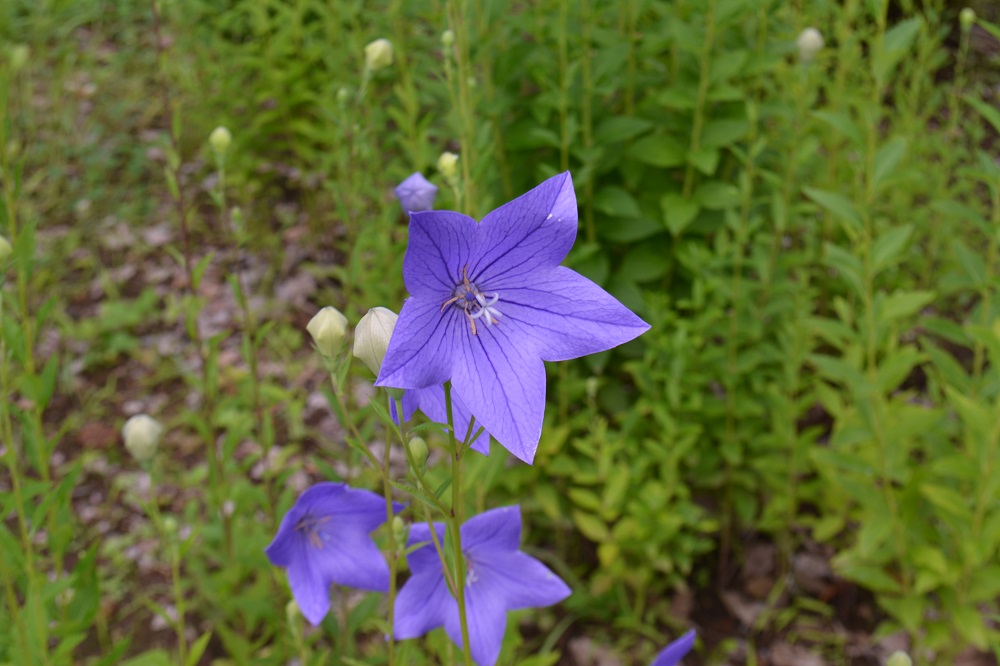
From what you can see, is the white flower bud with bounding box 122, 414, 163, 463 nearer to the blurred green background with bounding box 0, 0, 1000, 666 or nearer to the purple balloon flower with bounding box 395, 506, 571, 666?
the blurred green background with bounding box 0, 0, 1000, 666

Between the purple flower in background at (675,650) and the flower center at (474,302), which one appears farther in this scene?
the purple flower in background at (675,650)

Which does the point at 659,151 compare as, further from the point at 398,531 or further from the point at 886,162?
the point at 398,531

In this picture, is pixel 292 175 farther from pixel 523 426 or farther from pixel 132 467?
pixel 523 426

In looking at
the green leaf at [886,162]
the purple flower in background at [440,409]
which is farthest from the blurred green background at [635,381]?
the purple flower in background at [440,409]

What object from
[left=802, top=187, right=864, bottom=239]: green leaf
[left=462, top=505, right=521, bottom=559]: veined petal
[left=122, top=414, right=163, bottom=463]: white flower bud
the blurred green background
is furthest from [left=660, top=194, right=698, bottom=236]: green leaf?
[left=122, top=414, right=163, bottom=463]: white flower bud

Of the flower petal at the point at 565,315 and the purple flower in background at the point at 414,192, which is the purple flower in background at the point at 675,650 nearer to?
the flower petal at the point at 565,315

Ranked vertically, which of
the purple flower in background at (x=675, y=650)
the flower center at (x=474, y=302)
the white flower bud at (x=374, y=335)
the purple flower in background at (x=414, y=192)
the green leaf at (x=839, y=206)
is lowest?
the purple flower in background at (x=675, y=650)
